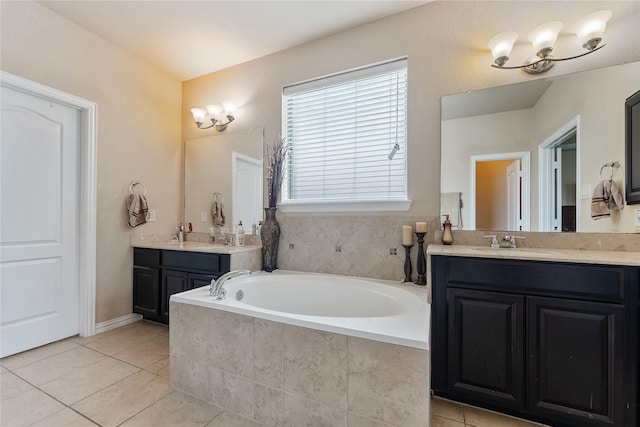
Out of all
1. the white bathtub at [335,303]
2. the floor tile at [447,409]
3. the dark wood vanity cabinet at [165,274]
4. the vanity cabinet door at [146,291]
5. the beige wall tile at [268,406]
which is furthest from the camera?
the vanity cabinet door at [146,291]

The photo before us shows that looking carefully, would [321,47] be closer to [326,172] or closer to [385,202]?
[326,172]

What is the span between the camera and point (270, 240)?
2.56m

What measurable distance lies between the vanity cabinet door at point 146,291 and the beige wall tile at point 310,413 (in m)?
1.94

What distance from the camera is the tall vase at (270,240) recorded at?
8.38ft

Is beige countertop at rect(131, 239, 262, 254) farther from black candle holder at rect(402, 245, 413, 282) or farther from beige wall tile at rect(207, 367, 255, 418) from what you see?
black candle holder at rect(402, 245, 413, 282)

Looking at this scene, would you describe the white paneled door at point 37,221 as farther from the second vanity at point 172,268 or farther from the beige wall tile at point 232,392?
the beige wall tile at point 232,392

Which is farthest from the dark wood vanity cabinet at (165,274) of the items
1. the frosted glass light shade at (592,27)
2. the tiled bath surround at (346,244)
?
the frosted glass light shade at (592,27)

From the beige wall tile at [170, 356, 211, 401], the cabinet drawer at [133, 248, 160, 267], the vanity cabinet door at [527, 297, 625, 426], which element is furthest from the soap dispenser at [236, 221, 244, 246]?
the vanity cabinet door at [527, 297, 625, 426]

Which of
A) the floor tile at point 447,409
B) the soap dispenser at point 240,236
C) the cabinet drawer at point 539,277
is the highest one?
the soap dispenser at point 240,236

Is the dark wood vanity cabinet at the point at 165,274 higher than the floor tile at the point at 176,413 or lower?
higher

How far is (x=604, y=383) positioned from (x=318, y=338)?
1388mm

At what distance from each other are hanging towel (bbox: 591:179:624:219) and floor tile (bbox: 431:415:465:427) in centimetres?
146

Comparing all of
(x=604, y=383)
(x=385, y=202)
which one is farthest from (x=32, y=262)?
(x=604, y=383)

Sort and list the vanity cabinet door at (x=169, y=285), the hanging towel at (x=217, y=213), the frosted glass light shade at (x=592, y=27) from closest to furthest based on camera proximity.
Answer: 1. the frosted glass light shade at (x=592, y=27)
2. the vanity cabinet door at (x=169, y=285)
3. the hanging towel at (x=217, y=213)
